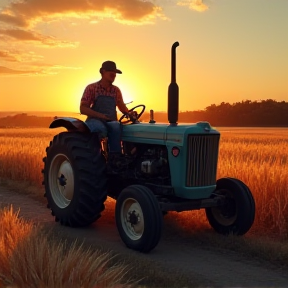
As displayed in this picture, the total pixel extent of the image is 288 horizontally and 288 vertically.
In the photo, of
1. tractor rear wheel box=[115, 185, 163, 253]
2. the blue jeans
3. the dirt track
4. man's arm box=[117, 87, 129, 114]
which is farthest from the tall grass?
man's arm box=[117, 87, 129, 114]

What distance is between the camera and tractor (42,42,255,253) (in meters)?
6.18

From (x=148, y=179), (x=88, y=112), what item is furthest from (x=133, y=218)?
(x=88, y=112)

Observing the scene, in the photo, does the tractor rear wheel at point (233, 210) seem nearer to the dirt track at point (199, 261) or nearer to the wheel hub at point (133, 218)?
the dirt track at point (199, 261)

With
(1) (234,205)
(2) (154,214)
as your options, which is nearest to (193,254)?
(2) (154,214)

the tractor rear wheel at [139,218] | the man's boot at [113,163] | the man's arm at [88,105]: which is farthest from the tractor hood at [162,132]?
the tractor rear wheel at [139,218]

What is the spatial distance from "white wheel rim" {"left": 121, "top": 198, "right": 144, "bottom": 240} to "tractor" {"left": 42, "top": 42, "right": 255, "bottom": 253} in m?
0.01

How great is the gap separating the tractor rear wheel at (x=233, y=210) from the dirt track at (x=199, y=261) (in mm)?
642

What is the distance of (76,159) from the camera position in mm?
6938

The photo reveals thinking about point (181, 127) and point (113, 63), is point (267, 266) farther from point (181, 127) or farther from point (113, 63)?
point (113, 63)

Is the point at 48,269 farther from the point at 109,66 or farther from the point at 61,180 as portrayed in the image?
the point at 109,66

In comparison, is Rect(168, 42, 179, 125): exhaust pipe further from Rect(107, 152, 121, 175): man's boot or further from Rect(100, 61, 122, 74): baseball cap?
Rect(100, 61, 122, 74): baseball cap

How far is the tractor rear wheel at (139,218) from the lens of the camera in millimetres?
5840

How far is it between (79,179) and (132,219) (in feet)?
3.74

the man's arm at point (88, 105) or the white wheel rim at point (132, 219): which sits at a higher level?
the man's arm at point (88, 105)
